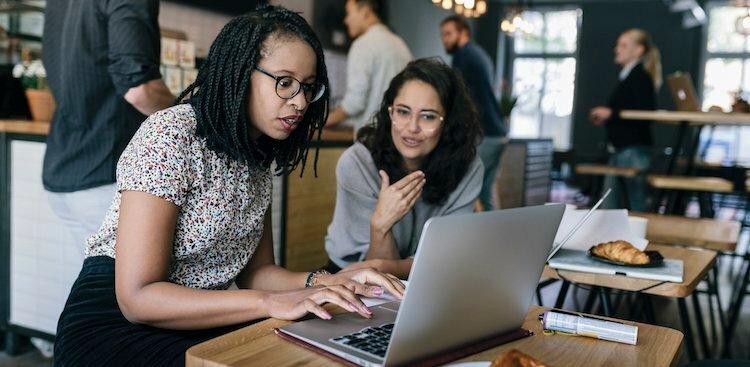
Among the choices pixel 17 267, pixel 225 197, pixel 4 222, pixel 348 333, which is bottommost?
pixel 17 267

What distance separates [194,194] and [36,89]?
2191mm

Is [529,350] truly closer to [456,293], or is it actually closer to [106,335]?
[456,293]

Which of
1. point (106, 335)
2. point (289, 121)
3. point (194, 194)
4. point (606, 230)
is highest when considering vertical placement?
point (289, 121)

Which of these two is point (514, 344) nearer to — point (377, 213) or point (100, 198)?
point (377, 213)

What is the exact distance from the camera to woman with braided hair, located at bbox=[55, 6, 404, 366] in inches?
48.1

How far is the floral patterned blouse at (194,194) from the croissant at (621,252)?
0.87 meters

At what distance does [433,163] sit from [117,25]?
101 centimetres

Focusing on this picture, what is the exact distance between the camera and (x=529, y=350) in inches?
43.4

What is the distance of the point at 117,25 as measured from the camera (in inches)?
84.2

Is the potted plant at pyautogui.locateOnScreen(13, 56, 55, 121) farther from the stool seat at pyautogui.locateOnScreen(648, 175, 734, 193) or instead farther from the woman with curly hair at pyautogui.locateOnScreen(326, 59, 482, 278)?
the stool seat at pyautogui.locateOnScreen(648, 175, 734, 193)

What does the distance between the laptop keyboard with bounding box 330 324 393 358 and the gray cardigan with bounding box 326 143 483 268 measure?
0.98 m

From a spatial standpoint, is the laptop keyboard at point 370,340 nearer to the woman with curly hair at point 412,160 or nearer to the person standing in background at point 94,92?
the woman with curly hair at point 412,160

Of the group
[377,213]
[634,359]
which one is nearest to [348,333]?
[634,359]

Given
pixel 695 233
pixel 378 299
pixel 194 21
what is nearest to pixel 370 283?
pixel 378 299
